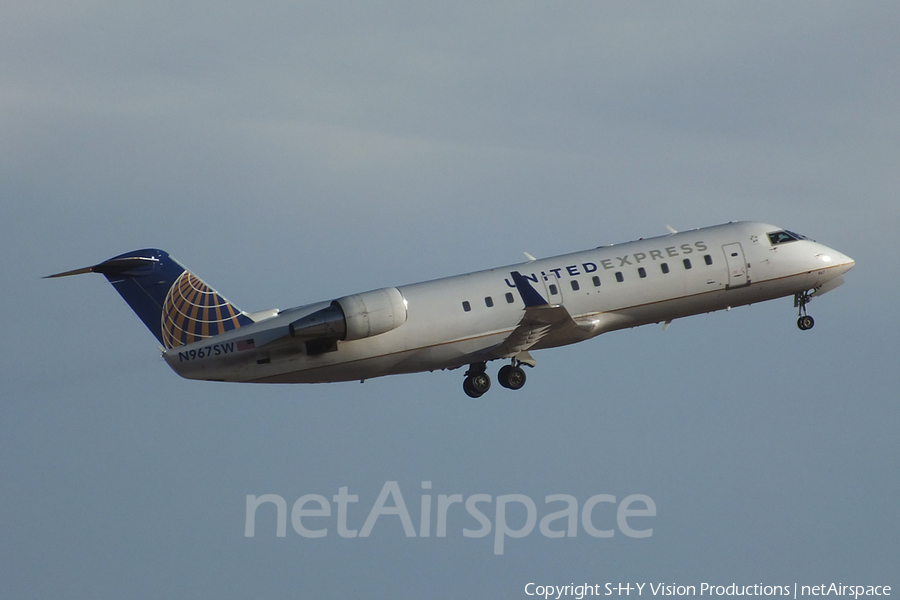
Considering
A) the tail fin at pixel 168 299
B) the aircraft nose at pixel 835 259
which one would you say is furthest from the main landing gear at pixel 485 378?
the aircraft nose at pixel 835 259

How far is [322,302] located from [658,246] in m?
8.73

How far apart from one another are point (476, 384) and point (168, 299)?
25.5 ft

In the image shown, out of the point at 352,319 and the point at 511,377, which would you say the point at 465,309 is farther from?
the point at 352,319

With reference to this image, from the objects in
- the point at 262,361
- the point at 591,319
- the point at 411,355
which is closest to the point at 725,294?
the point at 591,319

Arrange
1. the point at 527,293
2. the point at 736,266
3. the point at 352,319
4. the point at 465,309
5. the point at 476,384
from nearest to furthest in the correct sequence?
the point at 352,319 < the point at 527,293 < the point at 465,309 < the point at 476,384 < the point at 736,266

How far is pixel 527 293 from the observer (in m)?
29.6

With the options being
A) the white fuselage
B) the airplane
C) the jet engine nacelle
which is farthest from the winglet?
the jet engine nacelle

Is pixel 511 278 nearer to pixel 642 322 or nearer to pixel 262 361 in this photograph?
pixel 642 322

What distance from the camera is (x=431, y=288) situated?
30469 mm

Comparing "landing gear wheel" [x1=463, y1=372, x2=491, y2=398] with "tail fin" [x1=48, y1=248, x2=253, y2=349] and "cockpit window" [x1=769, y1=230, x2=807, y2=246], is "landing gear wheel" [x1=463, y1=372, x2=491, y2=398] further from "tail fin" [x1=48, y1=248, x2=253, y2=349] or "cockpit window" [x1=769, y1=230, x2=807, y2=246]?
"cockpit window" [x1=769, y1=230, x2=807, y2=246]

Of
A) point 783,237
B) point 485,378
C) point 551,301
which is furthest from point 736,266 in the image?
point 485,378

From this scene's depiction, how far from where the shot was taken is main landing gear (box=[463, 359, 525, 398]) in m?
31.8

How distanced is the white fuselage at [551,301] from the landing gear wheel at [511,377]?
2.86 feet

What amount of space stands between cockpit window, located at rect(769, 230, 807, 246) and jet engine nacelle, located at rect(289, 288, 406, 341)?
10603 millimetres
